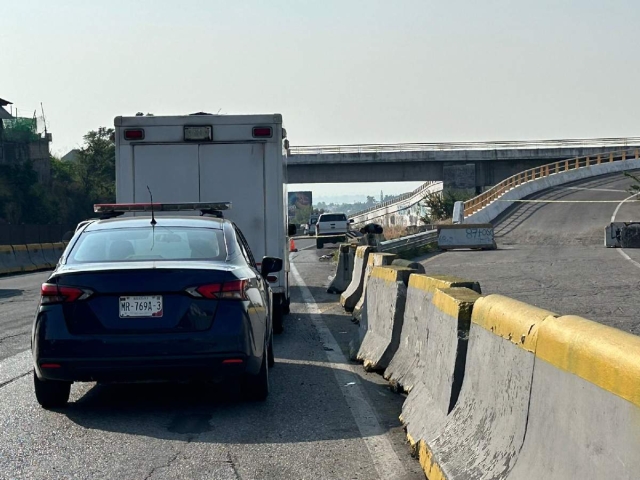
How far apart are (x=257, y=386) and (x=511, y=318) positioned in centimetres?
360

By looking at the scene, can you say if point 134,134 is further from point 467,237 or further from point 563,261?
point 467,237

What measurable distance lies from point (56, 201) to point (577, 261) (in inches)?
1815

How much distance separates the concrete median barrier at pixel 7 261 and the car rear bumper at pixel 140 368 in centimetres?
2568

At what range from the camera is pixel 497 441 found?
493 cm

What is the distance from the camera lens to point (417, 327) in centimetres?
841

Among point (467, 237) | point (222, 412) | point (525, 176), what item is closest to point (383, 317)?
point (222, 412)

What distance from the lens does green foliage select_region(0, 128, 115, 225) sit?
60.1 meters

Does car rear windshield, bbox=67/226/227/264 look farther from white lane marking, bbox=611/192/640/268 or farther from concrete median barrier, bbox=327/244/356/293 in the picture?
white lane marking, bbox=611/192/640/268

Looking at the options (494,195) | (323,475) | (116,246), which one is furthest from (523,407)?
(494,195)

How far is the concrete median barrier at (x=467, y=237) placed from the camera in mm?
36406

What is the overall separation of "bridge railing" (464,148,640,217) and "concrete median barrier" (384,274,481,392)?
41.8m

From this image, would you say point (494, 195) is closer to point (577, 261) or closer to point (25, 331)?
point (577, 261)

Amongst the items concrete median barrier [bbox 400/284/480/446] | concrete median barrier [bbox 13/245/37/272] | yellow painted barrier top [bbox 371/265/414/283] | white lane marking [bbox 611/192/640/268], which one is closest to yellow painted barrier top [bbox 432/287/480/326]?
concrete median barrier [bbox 400/284/480/446]

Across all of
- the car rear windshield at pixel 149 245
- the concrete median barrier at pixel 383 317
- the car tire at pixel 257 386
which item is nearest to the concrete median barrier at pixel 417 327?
the concrete median barrier at pixel 383 317
